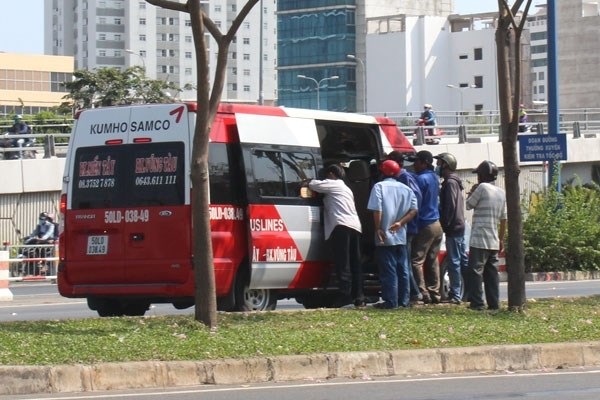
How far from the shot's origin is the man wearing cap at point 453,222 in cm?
1582

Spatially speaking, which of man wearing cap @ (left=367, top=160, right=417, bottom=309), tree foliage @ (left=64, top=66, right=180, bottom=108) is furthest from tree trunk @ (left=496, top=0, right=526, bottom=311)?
tree foliage @ (left=64, top=66, right=180, bottom=108)

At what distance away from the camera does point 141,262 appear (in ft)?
48.1

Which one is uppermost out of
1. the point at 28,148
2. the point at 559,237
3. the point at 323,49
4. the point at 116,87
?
the point at 323,49

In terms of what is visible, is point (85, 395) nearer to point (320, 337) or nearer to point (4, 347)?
point (4, 347)

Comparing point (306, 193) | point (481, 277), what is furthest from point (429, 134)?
point (481, 277)

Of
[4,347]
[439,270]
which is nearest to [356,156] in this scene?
[439,270]

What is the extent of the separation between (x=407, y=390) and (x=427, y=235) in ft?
19.2

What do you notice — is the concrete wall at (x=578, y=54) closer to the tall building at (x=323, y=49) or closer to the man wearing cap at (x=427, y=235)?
the tall building at (x=323, y=49)

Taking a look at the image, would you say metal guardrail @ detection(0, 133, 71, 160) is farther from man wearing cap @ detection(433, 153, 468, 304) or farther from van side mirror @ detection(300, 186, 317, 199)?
man wearing cap @ detection(433, 153, 468, 304)

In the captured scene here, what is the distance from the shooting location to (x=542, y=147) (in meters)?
27.2

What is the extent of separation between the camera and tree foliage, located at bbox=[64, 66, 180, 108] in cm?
7394

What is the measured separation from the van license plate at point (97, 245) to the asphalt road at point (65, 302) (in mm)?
1822

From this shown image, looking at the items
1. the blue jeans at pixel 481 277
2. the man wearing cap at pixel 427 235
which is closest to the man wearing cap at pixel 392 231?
the man wearing cap at pixel 427 235

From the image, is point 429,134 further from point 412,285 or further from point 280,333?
point 280,333
